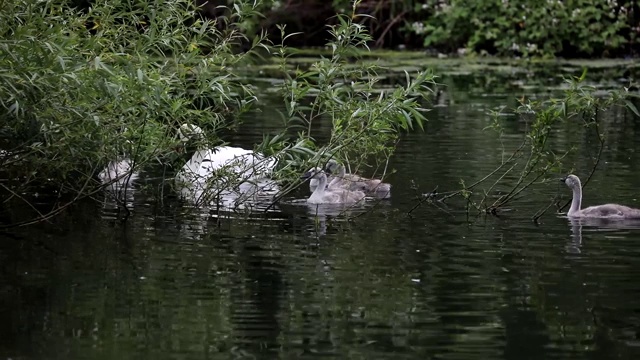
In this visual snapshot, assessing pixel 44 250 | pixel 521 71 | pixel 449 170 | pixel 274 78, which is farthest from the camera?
pixel 521 71

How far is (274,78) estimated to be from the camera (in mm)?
28234

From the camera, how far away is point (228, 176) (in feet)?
39.1

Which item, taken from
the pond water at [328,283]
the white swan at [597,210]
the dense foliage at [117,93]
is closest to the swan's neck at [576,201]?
the white swan at [597,210]

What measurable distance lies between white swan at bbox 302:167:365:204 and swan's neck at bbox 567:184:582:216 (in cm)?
191

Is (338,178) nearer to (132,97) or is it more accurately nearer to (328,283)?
(132,97)

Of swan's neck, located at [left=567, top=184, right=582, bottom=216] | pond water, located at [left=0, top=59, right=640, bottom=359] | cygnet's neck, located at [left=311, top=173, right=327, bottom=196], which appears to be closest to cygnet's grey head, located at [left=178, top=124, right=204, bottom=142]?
pond water, located at [left=0, top=59, right=640, bottom=359]

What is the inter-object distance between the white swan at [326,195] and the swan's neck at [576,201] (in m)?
1.91

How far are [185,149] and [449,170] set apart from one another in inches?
139

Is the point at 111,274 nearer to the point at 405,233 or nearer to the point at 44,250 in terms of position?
the point at 44,250

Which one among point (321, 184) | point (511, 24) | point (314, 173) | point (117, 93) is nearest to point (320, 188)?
point (321, 184)

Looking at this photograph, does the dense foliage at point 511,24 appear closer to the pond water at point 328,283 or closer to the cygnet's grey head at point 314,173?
the pond water at point 328,283

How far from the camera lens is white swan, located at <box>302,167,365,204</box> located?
42.0 feet

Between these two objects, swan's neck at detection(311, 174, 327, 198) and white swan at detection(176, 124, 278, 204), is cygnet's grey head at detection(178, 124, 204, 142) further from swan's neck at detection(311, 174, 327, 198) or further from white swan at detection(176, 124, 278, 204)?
swan's neck at detection(311, 174, 327, 198)

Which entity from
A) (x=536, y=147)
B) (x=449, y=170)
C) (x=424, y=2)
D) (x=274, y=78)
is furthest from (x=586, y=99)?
(x=424, y=2)
